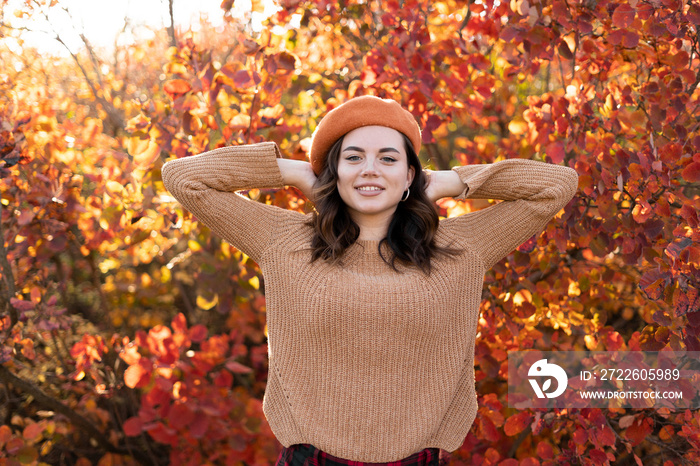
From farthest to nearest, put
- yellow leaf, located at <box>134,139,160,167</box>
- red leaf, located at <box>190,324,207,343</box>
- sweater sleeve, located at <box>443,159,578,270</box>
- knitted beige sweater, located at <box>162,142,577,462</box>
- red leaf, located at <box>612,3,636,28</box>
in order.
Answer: red leaf, located at <box>190,324,207,343</box>, yellow leaf, located at <box>134,139,160,167</box>, red leaf, located at <box>612,3,636,28</box>, sweater sleeve, located at <box>443,159,578,270</box>, knitted beige sweater, located at <box>162,142,577,462</box>

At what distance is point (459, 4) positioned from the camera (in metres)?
2.40

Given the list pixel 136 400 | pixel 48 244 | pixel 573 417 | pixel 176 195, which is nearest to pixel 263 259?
pixel 176 195

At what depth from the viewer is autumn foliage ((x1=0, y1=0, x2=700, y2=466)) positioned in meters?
1.83

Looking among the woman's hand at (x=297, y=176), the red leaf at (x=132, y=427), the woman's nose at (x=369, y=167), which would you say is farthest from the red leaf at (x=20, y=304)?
the woman's nose at (x=369, y=167)

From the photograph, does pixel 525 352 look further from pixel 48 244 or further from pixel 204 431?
pixel 48 244

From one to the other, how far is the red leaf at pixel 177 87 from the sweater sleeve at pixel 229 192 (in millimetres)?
582

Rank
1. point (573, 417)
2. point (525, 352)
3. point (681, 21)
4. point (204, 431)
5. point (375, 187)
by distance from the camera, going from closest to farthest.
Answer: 1. point (375, 187)
2. point (681, 21)
3. point (573, 417)
4. point (525, 352)
5. point (204, 431)

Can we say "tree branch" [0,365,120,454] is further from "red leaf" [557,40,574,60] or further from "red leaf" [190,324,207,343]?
"red leaf" [557,40,574,60]

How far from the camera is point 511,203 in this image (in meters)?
1.68

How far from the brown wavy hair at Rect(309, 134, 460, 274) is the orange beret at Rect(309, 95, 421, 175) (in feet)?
0.10

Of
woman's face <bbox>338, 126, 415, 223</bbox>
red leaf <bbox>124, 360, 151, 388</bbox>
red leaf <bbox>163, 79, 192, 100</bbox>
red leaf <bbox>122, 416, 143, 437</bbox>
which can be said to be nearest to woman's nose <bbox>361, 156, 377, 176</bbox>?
woman's face <bbox>338, 126, 415, 223</bbox>

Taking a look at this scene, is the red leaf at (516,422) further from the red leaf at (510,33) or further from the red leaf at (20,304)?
the red leaf at (20,304)

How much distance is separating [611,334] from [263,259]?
1.35 meters

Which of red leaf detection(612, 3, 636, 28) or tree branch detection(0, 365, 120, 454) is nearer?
red leaf detection(612, 3, 636, 28)
